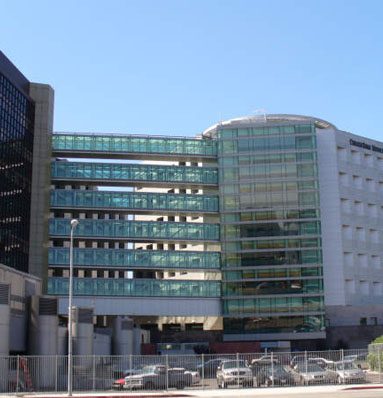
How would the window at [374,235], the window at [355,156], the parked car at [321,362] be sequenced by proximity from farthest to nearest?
the window at [355,156], the window at [374,235], the parked car at [321,362]

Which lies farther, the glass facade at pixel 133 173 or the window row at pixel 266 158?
the window row at pixel 266 158

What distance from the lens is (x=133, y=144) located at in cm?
10112

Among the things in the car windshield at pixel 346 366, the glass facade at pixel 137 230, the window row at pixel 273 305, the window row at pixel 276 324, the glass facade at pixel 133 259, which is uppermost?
the glass facade at pixel 137 230

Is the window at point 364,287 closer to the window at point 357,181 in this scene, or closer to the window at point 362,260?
the window at point 362,260

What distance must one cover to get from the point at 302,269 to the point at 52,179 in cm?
3848

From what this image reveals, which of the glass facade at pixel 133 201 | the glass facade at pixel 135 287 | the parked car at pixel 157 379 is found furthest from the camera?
the glass facade at pixel 133 201

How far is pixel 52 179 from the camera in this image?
321 ft

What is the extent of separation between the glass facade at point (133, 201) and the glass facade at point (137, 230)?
2.27m

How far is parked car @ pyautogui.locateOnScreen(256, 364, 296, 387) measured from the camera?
40.8 meters

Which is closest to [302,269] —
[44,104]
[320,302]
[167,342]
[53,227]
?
[320,302]

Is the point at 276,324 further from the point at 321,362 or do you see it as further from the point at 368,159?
the point at 321,362

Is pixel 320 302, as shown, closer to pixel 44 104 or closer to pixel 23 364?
pixel 44 104

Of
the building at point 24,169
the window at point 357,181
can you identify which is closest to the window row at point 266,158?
the window at point 357,181

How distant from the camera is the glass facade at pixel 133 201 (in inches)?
3841
